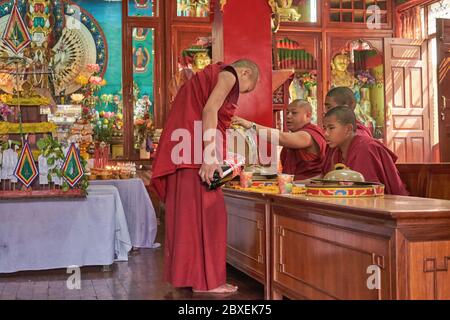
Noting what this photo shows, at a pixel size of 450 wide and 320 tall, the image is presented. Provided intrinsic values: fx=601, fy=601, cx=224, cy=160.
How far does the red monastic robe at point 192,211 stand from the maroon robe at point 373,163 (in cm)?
74

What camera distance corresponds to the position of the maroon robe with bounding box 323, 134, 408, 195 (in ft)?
10.5

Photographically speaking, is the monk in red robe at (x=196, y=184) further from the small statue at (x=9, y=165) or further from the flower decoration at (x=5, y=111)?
the flower decoration at (x=5, y=111)

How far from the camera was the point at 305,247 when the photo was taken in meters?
2.62

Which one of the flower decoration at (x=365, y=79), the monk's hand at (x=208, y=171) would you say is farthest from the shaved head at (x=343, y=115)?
the flower decoration at (x=365, y=79)

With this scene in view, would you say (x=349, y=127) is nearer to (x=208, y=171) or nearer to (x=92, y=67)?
(x=208, y=171)

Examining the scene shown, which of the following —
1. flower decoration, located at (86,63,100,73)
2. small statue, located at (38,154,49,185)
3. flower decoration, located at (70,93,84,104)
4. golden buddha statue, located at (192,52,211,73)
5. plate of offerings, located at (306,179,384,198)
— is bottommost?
plate of offerings, located at (306,179,384,198)

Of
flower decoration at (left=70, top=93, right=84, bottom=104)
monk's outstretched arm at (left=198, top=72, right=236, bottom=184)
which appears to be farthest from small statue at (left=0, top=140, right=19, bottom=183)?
flower decoration at (left=70, top=93, right=84, bottom=104)

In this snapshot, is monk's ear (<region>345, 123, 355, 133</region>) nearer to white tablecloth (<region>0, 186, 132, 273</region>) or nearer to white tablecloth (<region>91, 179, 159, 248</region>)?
white tablecloth (<region>0, 186, 132, 273</region>)

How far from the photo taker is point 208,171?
10.3 ft

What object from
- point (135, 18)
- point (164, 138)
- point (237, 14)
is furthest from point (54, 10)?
point (164, 138)

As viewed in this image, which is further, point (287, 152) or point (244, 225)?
point (287, 152)

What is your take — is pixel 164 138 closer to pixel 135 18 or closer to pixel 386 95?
pixel 135 18

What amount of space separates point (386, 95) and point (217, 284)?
6.91m

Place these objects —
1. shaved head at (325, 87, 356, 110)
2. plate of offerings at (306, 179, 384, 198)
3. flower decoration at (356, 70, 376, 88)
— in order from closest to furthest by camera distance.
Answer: plate of offerings at (306, 179, 384, 198) → shaved head at (325, 87, 356, 110) → flower decoration at (356, 70, 376, 88)
